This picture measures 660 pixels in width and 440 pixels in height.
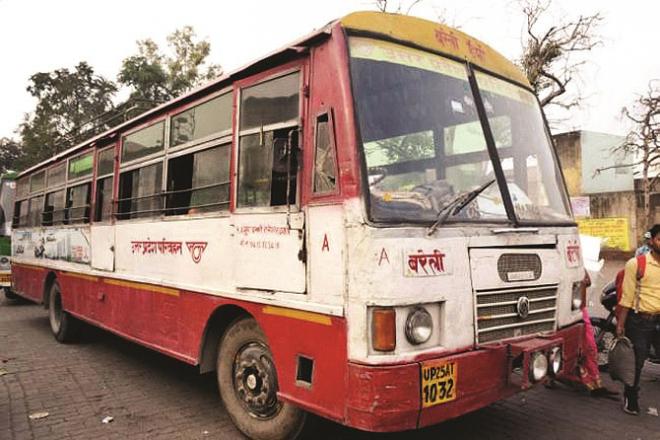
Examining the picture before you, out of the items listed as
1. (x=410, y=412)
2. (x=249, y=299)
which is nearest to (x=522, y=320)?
(x=410, y=412)

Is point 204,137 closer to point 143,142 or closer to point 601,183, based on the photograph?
point 143,142

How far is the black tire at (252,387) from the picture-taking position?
3445 mm

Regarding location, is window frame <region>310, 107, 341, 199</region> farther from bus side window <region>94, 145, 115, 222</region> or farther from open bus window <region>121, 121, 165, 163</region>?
bus side window <region>94, 145, 115, 222</region>

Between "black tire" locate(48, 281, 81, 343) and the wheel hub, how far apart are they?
4.67m

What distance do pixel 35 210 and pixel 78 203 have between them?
268cm

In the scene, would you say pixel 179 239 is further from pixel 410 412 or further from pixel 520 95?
pixel 520 95

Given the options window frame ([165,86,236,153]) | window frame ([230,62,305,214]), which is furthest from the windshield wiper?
window frame ([165,86,236,153])

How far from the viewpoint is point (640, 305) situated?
4418mm

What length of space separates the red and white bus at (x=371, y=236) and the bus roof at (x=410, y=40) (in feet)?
0.05

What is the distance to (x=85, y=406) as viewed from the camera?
4.65 m

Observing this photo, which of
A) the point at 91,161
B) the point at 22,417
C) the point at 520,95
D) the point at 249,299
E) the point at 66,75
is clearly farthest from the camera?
the point at 66,75

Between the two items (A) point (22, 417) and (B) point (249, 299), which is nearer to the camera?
(B) point (249, 299)

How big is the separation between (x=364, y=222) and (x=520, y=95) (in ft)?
6.89

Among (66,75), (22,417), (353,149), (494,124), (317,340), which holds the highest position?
(66,75)
